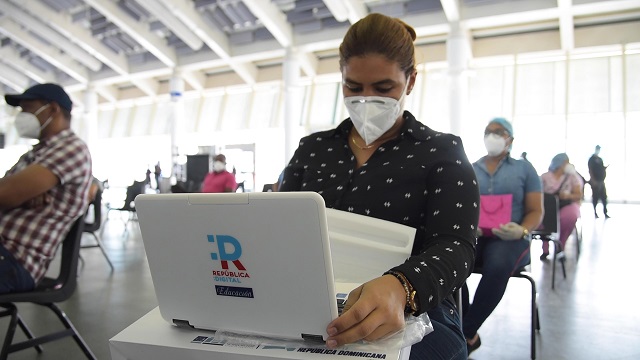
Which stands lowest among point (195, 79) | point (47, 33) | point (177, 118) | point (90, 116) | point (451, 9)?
point (177, 118)

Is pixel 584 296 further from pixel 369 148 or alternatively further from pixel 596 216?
pixel 596 216

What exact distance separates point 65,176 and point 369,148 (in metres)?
1.26

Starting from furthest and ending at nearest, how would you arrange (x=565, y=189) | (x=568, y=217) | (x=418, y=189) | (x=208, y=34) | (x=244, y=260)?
(x=208, y=34) < (x=565, y=189) < (x=568, y=217) < (x=418, y=189) < (x=244, y=260)

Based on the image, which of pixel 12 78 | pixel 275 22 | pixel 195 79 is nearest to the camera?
pixel 275 22

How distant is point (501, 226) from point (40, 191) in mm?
2020

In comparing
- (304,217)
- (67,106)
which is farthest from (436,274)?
(67,106)

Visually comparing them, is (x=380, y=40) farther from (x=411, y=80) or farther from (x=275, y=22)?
(x=275, y=22)

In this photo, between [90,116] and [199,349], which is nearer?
[199,349]

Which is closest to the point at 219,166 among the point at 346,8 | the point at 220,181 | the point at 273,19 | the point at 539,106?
the point at 220,181

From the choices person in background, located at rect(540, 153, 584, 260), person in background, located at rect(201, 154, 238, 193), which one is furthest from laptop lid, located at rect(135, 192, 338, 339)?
person in background, located at rect(201, 154, 238, 193)

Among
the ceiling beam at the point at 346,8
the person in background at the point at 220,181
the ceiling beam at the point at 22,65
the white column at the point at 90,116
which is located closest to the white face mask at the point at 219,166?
the person in background at the point at 220,181

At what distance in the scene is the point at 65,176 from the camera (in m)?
1.79

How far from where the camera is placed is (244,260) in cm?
63

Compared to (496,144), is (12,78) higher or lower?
higher
